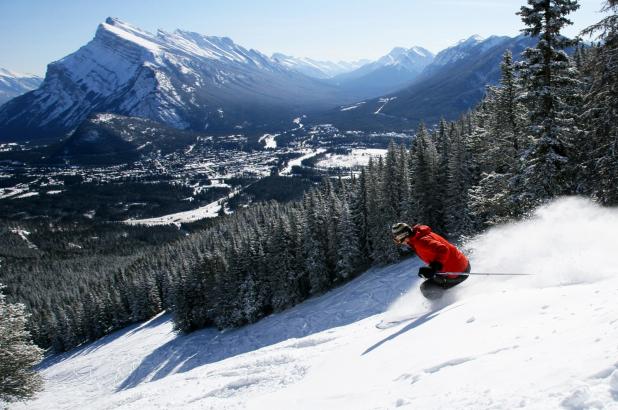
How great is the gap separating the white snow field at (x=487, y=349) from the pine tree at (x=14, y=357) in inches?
146

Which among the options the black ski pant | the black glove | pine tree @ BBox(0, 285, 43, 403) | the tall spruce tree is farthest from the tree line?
pine tree @ BBox(0, 285, 43, 403)

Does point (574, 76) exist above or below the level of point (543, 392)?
above

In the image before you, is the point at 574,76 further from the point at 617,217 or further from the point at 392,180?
the point at 392,180

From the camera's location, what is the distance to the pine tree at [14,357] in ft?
66.5

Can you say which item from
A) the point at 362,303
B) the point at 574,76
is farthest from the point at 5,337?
the point at 362,303

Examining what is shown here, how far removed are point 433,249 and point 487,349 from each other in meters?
5.06

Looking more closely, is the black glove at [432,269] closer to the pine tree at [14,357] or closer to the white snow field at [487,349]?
the white snow field at [487,349]

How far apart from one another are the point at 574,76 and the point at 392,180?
34738mm

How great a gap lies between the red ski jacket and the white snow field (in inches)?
46.6

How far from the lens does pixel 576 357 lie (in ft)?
21.1

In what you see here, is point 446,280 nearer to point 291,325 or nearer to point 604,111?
point 604,111

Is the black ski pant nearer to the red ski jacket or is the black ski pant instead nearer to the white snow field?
the red ski jacket

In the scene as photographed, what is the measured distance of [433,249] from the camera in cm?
1309

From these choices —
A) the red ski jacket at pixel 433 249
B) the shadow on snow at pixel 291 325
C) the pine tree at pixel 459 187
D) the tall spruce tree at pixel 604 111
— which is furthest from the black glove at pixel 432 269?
the pine tree at pixel 459 187
